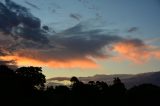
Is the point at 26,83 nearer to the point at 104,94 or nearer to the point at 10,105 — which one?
the point at 10,105

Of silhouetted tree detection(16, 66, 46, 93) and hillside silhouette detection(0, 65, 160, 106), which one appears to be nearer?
hillside silhouette detection(0, 65, 160, 106)

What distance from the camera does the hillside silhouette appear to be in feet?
286

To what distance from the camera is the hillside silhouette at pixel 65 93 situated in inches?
3428

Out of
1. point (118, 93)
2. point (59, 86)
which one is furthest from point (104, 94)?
point (59, 86)

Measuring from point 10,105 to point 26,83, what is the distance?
45.8 feet

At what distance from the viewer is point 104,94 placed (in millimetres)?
136625

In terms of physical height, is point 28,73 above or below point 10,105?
above

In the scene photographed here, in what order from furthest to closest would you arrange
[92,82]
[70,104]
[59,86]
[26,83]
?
[59,86] < [92,82] < [70,104] < [26,83]

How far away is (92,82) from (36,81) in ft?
94.9

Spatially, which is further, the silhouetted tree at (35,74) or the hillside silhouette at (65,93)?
the silhouetted tree at (35,74)

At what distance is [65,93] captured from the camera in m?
144

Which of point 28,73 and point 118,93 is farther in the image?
point 118,93

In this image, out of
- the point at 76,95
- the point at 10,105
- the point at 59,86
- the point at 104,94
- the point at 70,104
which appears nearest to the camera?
the point at 10,105

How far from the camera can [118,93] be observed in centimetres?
14162
